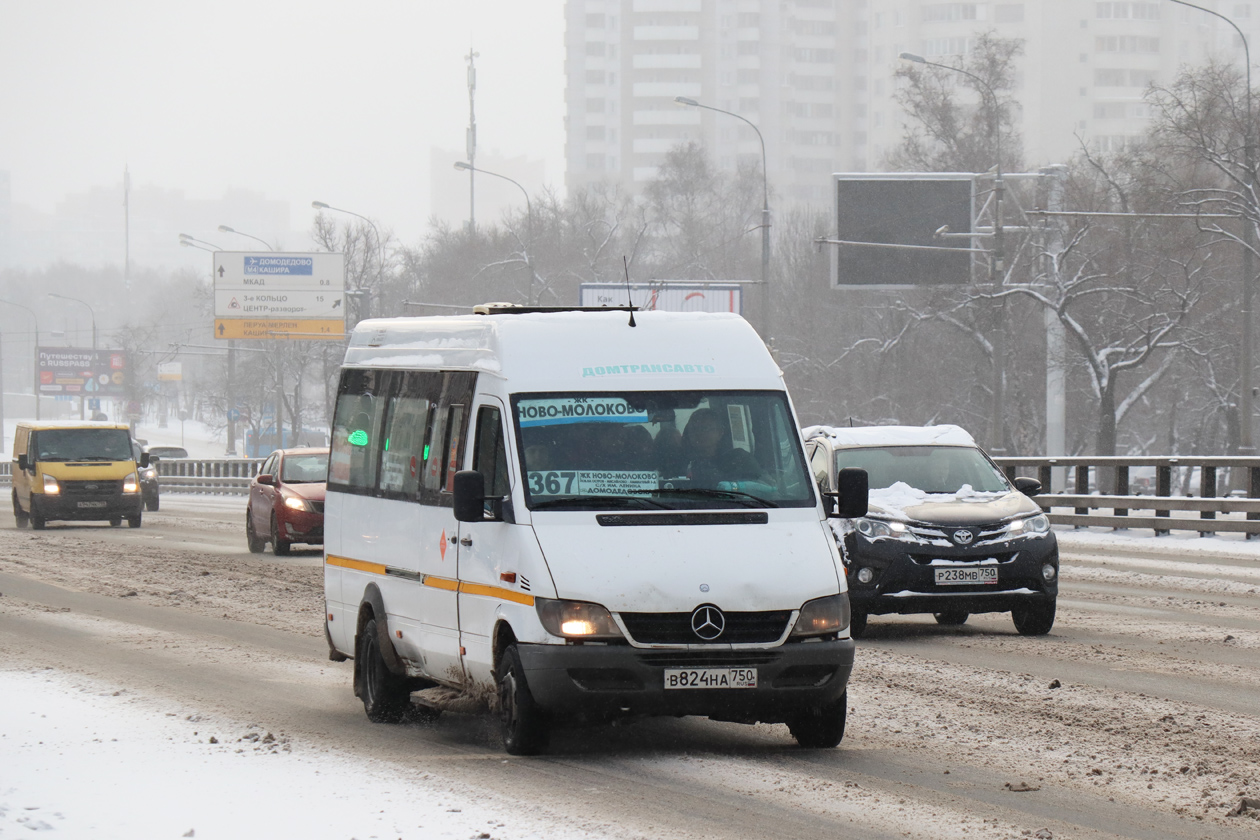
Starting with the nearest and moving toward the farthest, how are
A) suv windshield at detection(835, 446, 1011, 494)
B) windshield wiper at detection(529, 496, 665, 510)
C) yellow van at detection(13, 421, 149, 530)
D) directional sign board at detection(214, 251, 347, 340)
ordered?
windshield wiper at detection(529, 496, 665, 510)
suv windshield at detection(835, 446, 1011, 494)
yellow van at detection(13, 421, 149, 530)
directional sign board at detection(214, 251, 347, 340)

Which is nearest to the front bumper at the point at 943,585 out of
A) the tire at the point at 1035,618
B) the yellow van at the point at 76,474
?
the tire at the point at 1035,618

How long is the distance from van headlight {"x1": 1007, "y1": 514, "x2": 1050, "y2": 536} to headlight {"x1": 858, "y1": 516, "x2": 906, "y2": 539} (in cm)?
79

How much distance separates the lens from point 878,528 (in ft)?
43.5

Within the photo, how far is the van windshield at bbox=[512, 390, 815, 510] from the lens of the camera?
333 inches

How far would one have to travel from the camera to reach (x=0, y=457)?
383 feet

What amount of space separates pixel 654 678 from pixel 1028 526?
604 centimetres

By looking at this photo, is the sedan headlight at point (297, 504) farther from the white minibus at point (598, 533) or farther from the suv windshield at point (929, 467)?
the white minibus at point (598, 533)

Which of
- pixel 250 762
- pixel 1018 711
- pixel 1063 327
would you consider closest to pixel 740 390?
pixel 1018 711

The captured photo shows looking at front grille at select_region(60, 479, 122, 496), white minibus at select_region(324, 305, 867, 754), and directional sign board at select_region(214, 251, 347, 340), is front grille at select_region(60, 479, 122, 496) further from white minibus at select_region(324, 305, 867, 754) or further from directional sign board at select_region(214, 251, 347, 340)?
directional sign board at select_region(214, 251, 347, 340)

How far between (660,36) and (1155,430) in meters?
113

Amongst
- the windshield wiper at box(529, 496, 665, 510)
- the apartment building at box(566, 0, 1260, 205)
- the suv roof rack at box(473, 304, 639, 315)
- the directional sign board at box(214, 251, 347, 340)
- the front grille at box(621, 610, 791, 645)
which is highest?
the apartment building at box(566, 0, 1260, 205)

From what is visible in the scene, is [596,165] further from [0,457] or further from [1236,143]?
[1236,143]

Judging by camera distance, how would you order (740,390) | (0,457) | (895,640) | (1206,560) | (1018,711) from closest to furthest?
(740,390) → (1018,711) → (895,640) → (1206,560) → (0,457)

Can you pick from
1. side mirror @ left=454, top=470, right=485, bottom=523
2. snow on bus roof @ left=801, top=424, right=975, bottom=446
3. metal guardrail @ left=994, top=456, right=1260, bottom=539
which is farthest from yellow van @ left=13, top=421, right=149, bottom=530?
side mirror @ left=454, top=470, right=485, bottom=523
